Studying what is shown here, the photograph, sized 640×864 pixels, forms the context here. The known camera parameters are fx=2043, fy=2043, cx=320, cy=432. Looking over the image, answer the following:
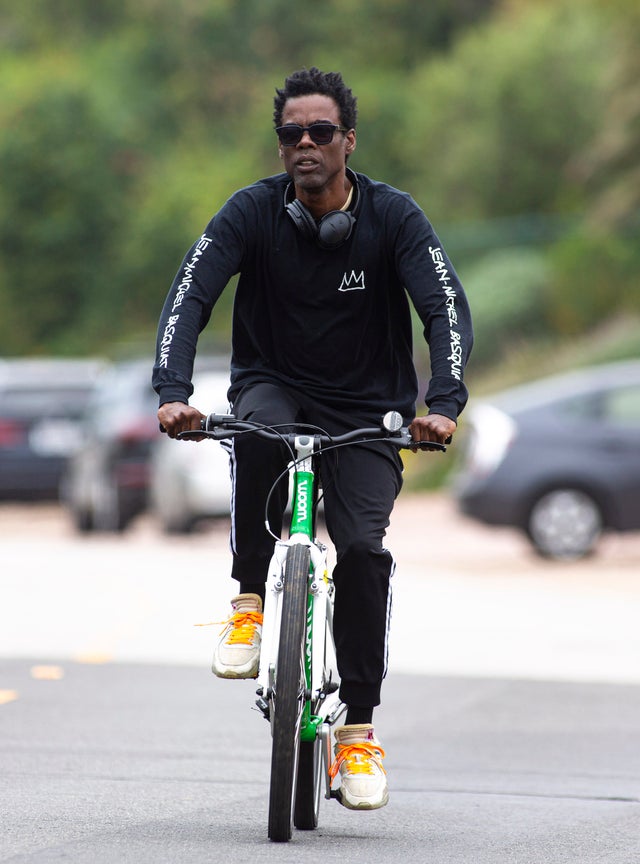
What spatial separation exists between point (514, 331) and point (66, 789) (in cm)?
2278

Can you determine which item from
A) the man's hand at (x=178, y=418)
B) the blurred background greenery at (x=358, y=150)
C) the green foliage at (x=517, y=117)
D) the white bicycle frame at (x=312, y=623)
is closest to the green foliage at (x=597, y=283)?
the blurred background greenery at (x=358, y=150)

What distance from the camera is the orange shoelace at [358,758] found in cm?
585

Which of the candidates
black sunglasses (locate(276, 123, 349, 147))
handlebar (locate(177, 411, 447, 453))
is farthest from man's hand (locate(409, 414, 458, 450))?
black sunglasses (locate(276, 123, 349, 147))

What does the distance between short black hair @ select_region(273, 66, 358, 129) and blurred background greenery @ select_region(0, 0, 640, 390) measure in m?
19.1

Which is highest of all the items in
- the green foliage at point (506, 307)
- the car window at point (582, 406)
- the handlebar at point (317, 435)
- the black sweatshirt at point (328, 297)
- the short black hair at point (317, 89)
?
the green foliage at point (506, 307)

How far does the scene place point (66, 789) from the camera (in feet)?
21.3

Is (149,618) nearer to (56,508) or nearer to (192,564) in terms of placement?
(192,564)

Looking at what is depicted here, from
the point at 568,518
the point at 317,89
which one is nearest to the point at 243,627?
the point at 317,89

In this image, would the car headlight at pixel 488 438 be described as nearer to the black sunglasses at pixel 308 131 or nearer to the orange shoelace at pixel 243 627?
the orange shoelace at pixel 243 627

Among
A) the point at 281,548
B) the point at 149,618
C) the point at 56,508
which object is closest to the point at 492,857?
the point at 281,548

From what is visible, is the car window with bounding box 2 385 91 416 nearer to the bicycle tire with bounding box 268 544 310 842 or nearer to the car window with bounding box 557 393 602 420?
the car window with bounding box 557 393 602 420

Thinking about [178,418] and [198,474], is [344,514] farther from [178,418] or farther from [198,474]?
[198,474]

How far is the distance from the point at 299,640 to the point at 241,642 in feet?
1.32

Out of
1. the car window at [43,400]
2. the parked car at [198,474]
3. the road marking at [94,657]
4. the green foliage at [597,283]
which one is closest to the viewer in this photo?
the road marking at [94,657]
